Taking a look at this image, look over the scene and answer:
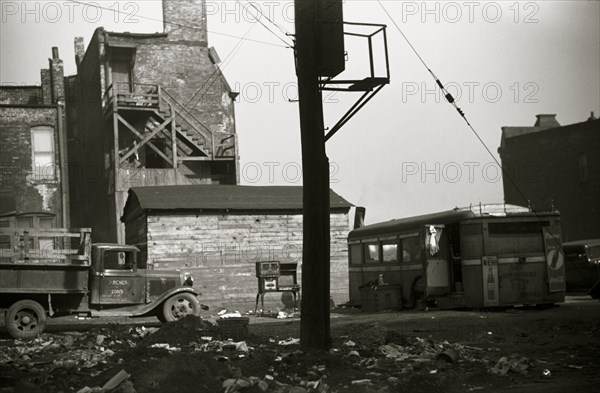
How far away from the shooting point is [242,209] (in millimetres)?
29484

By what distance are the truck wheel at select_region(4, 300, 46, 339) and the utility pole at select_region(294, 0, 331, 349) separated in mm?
8414

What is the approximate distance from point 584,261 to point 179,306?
1654 centimetres

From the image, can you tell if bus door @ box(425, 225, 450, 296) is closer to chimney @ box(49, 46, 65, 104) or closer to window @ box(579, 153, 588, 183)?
chimney @ box(49, 46, 65, 104)

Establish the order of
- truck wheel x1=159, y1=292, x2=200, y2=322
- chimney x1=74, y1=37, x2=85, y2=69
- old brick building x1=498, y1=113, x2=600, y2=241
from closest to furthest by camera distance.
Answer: truck wheel x1=159, y1=292, x2=200, y2=322, old brick building x1=498, y1=113, x2=600, y2=241, chimney x1=74, y1=37, x2=85, y2=69

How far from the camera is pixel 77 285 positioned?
18.6 m

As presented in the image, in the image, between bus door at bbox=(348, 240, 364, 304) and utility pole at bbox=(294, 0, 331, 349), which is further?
bus door at bbox=(348, 240, 364, 304)

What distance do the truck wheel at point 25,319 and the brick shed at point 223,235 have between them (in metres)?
10.2

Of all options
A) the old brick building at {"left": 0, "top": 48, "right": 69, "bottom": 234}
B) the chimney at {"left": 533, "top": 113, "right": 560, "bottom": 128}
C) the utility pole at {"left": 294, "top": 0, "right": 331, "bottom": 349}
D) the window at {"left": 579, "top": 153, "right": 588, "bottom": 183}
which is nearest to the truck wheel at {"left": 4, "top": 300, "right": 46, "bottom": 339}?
the utility pole at {"left": 294, "top": 0, "right": 331, "bottom": 349}

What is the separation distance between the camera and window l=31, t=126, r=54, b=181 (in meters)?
36.4

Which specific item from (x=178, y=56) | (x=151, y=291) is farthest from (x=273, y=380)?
(x=178, y=56)

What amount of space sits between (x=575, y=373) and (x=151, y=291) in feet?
43.2

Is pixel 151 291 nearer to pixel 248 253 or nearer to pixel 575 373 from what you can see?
pixel 248 253

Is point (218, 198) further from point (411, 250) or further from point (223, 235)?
point (411, 250)

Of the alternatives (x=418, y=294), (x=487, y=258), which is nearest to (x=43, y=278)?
(x=418, y=294)
